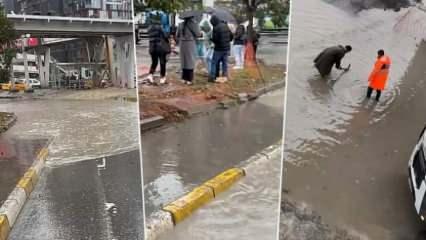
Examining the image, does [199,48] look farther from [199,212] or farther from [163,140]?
[199,212]

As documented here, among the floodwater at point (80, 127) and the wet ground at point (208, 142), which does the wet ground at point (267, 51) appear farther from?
the floodwater at point (80, 127)

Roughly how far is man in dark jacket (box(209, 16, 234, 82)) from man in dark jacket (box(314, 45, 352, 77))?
39cm

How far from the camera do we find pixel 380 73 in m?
1.56

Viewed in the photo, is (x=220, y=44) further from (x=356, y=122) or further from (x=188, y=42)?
(x=356, y=122)

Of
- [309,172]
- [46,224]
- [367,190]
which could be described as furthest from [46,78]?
[367,190]

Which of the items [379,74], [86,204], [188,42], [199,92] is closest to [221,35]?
[188,42]

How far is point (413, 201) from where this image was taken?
163 centimetres

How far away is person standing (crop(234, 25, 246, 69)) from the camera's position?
149 cm

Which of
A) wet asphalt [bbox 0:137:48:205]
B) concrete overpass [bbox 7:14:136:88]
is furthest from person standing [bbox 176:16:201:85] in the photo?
wet asphalt [bbox 0:137:48:205]

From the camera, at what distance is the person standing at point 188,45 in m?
1.48

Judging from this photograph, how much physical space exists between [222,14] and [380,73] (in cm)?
72

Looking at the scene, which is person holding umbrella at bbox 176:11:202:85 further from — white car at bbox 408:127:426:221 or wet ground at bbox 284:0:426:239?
white car at bbox 408:127:426:221

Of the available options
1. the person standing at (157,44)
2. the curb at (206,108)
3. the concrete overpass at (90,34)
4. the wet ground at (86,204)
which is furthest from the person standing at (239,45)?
the wet ground at (86,204)

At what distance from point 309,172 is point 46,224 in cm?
144
